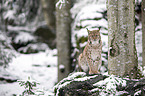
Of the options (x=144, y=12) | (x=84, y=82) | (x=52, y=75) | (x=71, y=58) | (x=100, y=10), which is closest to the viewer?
(x=84, y=82)

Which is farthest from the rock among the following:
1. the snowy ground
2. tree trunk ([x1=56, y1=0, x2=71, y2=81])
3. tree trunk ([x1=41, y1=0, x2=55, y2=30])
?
tree trunk ([x1=41, y1=0, x2=55, y2=30])

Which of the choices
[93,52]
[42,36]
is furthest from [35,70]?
[93,52]

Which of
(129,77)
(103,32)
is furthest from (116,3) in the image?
(103,32)

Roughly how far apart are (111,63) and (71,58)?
336 cm

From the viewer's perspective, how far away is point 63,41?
5.75 metres

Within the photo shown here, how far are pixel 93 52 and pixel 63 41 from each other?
279 centimetres

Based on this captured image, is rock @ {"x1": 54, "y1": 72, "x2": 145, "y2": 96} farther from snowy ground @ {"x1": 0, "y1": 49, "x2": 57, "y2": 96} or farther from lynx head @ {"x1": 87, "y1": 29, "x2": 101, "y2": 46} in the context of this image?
snowy ground @ {"x1": 0, "y1": 49, "x2": 57, "y2": 96}

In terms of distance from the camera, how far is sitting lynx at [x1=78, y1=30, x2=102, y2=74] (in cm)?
287

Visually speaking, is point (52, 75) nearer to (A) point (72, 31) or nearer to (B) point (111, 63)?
(A) point (72, 31)

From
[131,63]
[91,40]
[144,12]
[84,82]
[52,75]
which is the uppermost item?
[144,12]

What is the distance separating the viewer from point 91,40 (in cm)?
292

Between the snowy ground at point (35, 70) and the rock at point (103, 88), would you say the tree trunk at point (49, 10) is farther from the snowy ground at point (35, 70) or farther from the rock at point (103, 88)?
the rock at point (103, 88)

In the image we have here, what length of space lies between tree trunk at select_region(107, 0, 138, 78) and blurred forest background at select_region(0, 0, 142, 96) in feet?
3.50

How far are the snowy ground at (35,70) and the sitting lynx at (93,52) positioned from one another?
8.41 feet
